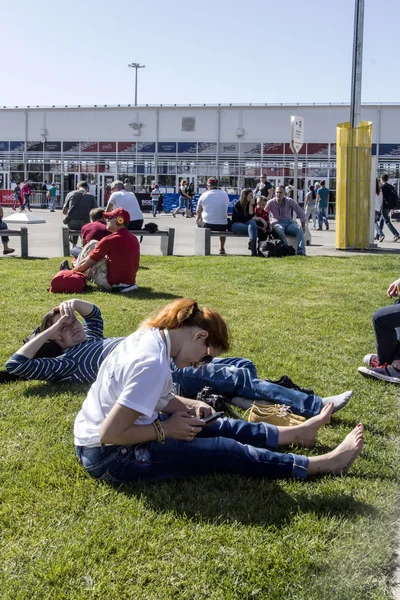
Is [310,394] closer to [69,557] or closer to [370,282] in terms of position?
[69,557]

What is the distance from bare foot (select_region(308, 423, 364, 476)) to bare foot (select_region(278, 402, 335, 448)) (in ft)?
1.00

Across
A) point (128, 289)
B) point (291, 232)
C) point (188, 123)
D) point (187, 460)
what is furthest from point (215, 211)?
point (188, 123)

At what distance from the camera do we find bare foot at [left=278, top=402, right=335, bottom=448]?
164 inches

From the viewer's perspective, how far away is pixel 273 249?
14.6 meters

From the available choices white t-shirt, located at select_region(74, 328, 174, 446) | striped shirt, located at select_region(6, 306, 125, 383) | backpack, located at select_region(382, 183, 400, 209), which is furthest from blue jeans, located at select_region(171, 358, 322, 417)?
backpack, located at select_region(382, 183, 400, 209)

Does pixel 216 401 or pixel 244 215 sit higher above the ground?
pixel 244 215

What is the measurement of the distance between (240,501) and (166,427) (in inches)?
Answer: 20.0

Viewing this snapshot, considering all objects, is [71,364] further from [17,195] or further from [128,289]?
[17,195]

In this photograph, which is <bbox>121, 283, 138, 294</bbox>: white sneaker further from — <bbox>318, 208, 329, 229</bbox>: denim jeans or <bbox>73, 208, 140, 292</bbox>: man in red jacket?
<bbox>318, 208, 329, 229</bbox>: denim jeans

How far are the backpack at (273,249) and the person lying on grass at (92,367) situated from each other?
936cm

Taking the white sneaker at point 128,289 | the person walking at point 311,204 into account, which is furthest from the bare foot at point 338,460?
the person walking at point 311,204

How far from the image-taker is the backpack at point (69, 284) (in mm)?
9898

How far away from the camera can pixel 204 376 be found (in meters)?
4.95

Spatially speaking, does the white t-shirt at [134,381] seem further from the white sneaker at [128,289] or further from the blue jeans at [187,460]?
the white sneaker at [128,289]
